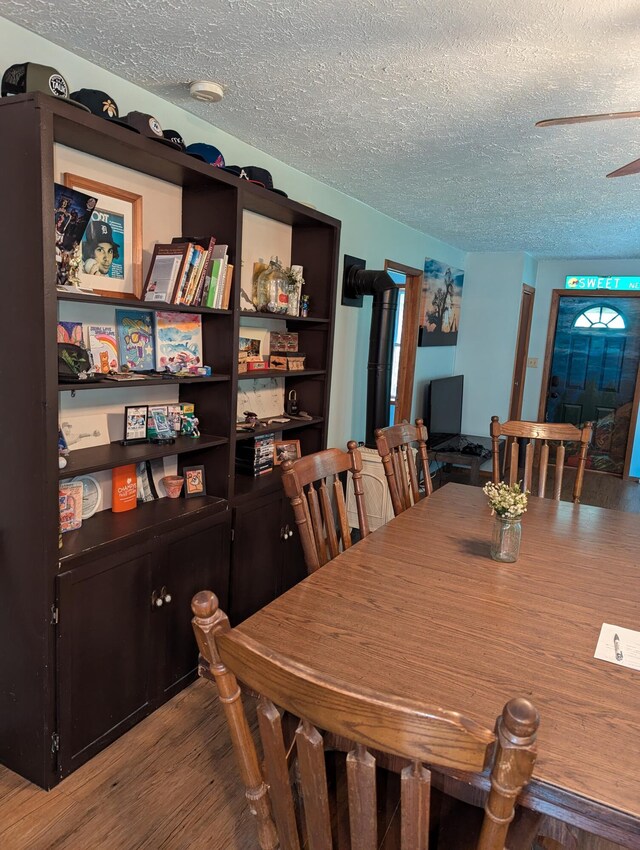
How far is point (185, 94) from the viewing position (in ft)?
7.61

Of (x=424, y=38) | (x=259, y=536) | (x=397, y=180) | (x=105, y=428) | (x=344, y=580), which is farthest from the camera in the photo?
(x=397, y=180)

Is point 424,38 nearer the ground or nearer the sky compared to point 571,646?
nearer the sky

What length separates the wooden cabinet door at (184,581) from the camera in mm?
2193

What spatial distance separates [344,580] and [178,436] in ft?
3.89

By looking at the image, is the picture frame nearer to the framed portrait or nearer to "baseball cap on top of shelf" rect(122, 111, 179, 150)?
the framed portrait

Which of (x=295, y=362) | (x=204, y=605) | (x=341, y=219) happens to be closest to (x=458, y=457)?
(x=341, y=219)

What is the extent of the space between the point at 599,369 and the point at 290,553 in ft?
16.4

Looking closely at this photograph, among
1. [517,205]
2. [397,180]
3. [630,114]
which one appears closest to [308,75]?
[630,114]

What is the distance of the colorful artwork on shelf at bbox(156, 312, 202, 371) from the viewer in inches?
94.0

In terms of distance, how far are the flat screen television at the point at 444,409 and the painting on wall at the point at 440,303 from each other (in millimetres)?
406

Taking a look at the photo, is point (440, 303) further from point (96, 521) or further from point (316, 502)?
point (96, 521)

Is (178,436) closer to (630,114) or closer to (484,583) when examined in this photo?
(484,583)

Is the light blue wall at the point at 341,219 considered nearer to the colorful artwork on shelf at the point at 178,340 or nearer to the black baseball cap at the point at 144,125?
the black baseball cap at the point at 144,125

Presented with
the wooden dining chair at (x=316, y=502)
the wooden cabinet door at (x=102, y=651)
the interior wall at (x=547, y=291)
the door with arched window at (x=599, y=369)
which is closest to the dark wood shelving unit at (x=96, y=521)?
the wooden cabinet door at (x=102, y=651)
